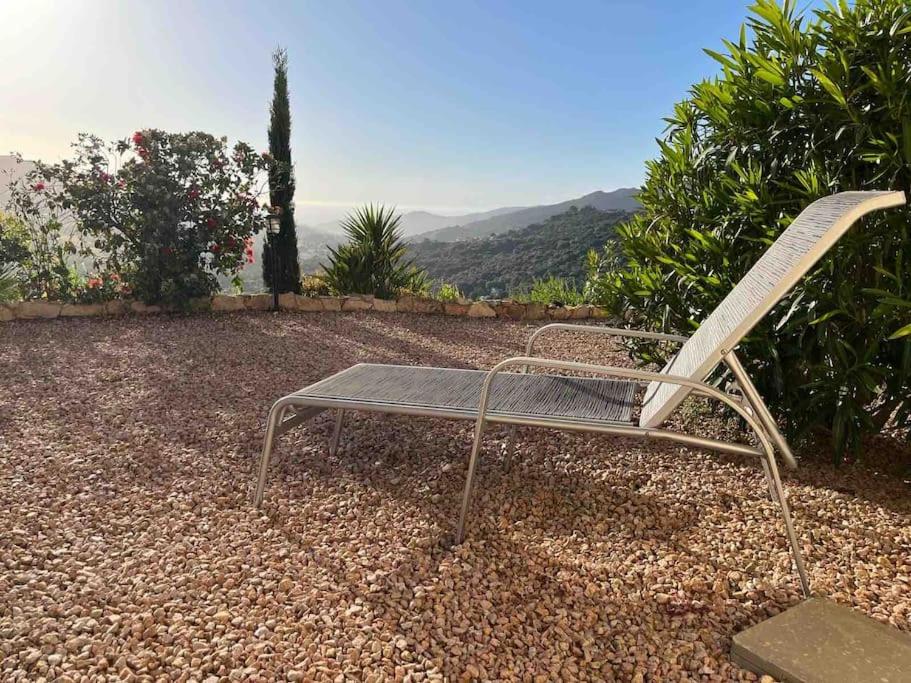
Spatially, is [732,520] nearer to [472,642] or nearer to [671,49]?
[472,642]

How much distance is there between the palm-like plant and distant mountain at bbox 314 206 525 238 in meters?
0.13

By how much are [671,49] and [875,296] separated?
477 centimetres

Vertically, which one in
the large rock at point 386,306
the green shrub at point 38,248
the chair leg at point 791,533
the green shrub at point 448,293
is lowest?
the chair leg at point 791,533

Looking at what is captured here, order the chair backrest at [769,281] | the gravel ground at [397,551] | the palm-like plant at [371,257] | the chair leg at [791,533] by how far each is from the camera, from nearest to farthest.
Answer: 1. the gravel ground at [397,551]
2. the chair backrest at [769,281]
3. the chair leg at [791,533]
4. the palm-like plant at [371,257]

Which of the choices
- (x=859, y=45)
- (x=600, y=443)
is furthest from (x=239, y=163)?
(x=859, y=45)

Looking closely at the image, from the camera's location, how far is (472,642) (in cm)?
161

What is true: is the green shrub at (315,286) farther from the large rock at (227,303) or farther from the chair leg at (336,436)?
the chair leg at (336,436)

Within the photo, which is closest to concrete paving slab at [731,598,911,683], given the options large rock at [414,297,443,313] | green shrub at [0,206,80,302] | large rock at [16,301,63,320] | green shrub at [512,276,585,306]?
large rock at [414,297,443,313]

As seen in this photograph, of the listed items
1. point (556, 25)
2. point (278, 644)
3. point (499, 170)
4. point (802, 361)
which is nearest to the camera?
point (278, 644)

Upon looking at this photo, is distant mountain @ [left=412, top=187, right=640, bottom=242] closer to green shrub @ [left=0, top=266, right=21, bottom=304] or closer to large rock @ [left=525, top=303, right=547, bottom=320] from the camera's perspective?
large rock @ [left=525, top=303, right=547, bottom=320]

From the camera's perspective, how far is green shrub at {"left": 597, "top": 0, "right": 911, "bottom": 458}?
2.31 metres

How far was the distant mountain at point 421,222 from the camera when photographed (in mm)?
7746

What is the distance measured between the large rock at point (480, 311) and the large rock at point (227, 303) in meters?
2.54

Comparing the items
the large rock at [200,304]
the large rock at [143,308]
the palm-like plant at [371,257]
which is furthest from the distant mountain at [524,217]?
the large rock at [143,308]
